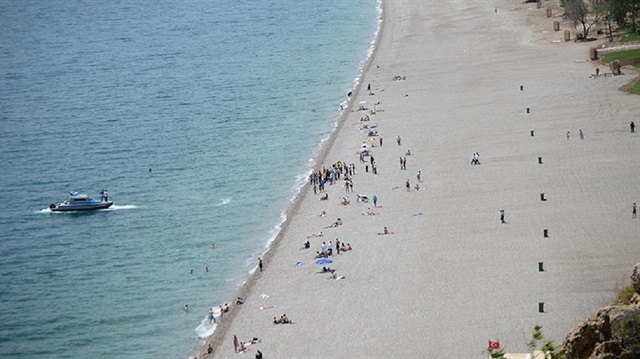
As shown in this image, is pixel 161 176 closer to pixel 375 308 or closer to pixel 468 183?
pixel 468 183

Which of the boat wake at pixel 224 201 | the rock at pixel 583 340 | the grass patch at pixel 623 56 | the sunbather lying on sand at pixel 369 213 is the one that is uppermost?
the rock at pixel 583 340

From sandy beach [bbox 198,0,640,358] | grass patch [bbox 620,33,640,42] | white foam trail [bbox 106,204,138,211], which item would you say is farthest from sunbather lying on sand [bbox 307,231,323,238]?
grass patch [bbox 620,33,640,42]

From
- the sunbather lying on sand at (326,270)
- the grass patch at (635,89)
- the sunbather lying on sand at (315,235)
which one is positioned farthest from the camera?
the grass patch at (635,89)

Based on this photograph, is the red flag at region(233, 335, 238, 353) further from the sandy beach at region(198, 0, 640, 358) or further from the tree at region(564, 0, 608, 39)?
the tree at region(564, 0, 608, 39)

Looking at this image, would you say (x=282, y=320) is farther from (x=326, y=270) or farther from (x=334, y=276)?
(x=326, y=270)

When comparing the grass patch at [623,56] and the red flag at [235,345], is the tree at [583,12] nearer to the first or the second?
the grass patch at [623,56]

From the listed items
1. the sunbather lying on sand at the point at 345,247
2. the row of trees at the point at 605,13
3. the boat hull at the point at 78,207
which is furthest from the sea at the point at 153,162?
the row of trees at the point at 605,13

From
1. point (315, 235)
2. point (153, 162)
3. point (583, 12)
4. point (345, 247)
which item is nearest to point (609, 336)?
point (345, 247)
